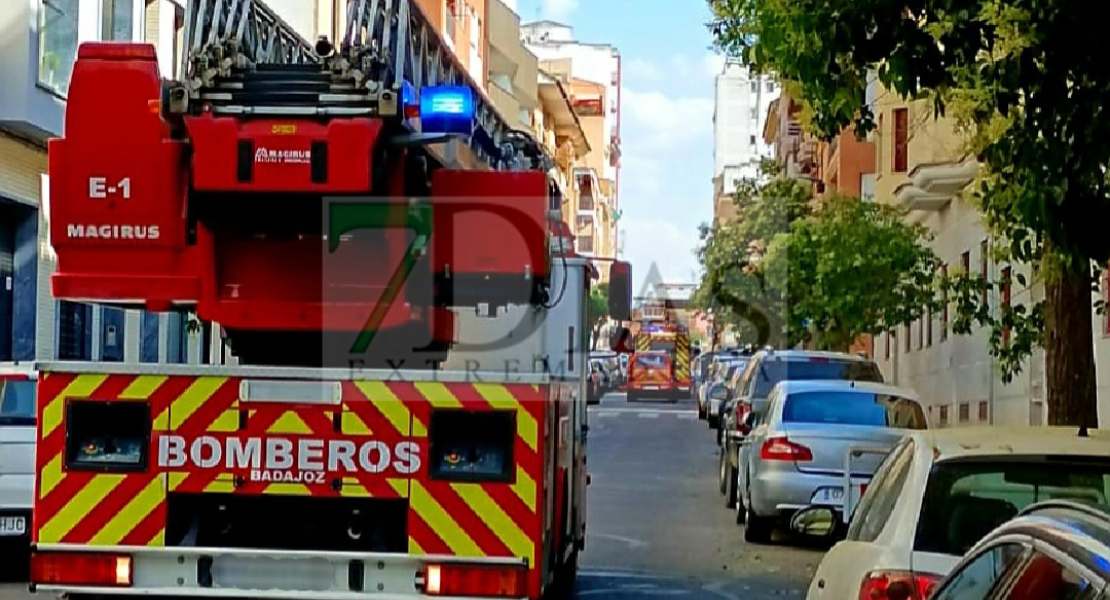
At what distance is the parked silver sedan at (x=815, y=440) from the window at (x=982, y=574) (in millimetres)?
10386

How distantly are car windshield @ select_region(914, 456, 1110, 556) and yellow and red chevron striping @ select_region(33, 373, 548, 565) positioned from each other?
2569mm

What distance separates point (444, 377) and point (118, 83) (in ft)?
8.42

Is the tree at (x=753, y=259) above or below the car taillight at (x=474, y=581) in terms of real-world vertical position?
above

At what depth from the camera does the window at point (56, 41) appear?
72.5 feet

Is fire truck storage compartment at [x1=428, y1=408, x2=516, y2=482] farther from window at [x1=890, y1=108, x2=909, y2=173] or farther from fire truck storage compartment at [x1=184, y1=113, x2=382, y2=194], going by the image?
window at [x1=890, y1=108, x2=909, y2=173]

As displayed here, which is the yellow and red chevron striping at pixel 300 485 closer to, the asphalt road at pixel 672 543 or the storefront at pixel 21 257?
the asphalt road at pixel 672 543

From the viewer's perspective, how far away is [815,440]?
52.0ft

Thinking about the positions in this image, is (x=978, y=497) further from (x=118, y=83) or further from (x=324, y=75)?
(x=118, y=83)

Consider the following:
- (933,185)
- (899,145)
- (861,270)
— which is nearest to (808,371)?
(861,270)

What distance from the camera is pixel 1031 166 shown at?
841 cm

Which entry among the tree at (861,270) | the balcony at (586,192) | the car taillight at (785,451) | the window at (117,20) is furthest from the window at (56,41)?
the balcony at (586,192)

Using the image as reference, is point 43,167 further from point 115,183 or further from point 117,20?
point 115,183

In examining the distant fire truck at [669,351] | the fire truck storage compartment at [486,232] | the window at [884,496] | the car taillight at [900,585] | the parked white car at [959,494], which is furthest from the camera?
the distant fire truck at [669,351]

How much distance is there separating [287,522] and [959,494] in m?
3.76
